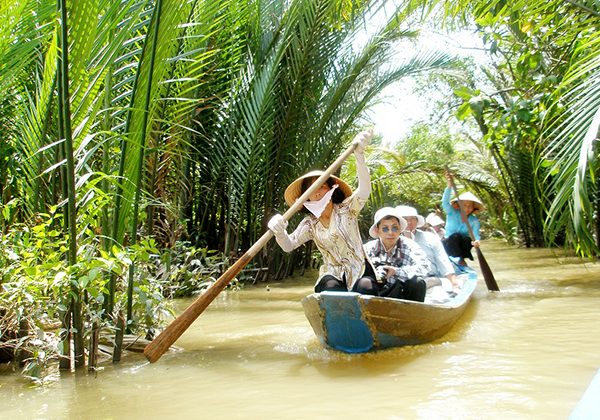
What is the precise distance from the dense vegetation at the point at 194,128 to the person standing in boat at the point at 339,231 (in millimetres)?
897

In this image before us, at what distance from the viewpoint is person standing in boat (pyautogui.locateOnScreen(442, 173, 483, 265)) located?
720 cm

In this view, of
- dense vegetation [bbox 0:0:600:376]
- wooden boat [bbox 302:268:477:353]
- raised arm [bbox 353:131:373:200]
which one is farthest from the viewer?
raised arm [bbox 353:131:373:200]

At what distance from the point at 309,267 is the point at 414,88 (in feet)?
49.1

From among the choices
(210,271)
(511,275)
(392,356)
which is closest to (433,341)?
(392,356)

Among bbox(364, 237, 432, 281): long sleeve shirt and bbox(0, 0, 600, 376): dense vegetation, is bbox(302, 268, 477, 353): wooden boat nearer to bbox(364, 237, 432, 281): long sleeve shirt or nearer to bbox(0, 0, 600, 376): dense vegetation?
bbox(364, 237, 432, 281): long sleeve shirt

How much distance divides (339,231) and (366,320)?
0.61 m

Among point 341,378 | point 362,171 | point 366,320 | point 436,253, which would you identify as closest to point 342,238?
point 362,171

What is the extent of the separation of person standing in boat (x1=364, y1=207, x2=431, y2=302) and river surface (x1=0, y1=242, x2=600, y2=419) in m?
0.49

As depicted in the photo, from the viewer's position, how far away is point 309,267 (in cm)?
1039

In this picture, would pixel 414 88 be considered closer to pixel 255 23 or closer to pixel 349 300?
pixel 255 23

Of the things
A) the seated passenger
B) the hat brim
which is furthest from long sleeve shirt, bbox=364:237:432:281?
the seated passenger

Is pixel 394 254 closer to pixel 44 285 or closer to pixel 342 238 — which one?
pixel 342 238

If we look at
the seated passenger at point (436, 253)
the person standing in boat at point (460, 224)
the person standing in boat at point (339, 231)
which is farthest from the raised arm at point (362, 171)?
the person standing in boat at point (460, 224)

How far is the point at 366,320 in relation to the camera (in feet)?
11.7
